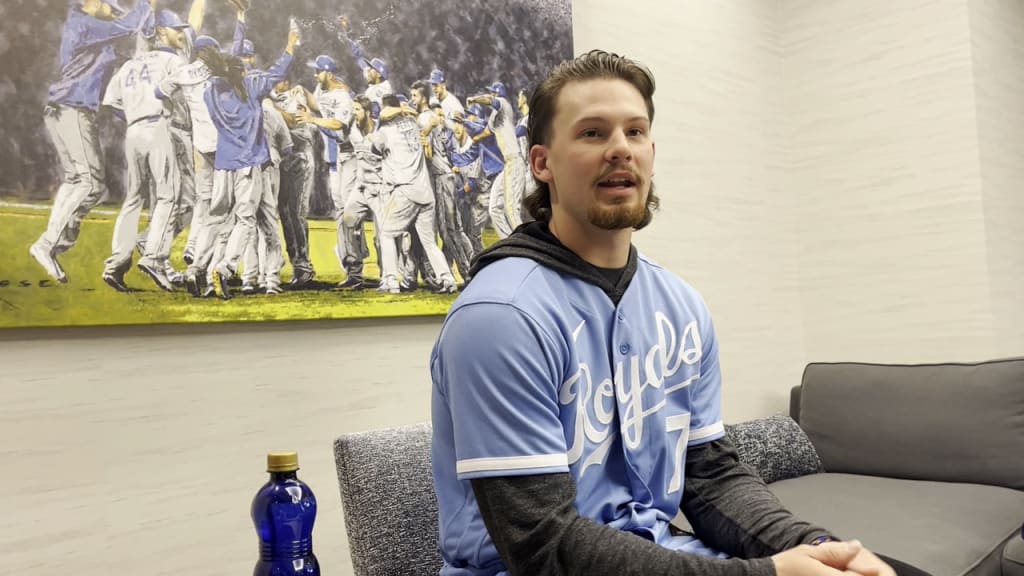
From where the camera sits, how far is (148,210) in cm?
180

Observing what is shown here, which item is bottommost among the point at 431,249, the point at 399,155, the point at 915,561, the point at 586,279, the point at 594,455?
the point at 915,561

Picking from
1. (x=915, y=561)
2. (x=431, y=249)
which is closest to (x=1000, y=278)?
(x=915, y=561)

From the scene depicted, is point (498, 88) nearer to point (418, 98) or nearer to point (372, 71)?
point (418, 98)

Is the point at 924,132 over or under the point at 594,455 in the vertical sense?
over

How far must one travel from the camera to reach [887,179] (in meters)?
3.34

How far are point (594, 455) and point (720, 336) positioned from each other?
2009 millimetres

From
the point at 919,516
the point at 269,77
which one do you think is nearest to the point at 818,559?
the point at 919,516

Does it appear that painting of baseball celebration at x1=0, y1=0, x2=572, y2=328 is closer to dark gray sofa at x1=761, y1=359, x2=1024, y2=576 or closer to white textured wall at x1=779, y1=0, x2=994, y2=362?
dark gray sofa at x1=761, y1=359, x2=1024, y2=576

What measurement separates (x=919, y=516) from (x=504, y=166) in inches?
60.0

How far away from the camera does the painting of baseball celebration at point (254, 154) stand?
168cm

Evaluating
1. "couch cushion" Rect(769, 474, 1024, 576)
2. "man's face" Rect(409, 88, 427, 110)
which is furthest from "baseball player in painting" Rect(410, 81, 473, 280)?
"couch cushion" Rect(769, 474, 1024, 576)

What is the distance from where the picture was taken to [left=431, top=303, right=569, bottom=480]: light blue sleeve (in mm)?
1204

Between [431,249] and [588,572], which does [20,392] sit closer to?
[431,249]

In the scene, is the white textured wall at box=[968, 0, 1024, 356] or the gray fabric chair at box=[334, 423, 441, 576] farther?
the white textured wall at box=[968, 0, 1024, 356]
